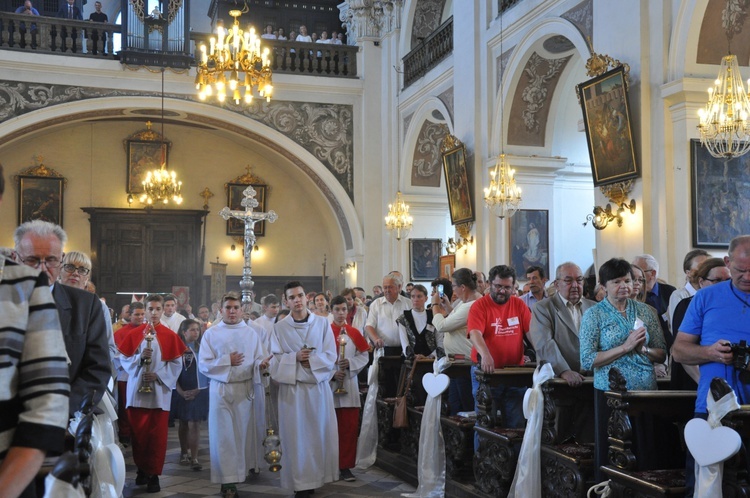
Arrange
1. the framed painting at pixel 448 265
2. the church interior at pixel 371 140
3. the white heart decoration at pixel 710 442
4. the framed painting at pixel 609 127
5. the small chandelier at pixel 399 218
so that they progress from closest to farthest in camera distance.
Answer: the white heart decoration at pixel 710 442, the church interior at pixel 371 140, the framed painting at pixel 609 127, the framed painting at pixel 448 265, the small chandelier at pixel 399 218

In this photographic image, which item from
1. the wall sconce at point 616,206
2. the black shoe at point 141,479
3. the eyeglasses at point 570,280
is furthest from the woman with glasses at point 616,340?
the wall sconce at point 616,206

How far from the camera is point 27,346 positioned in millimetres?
1904

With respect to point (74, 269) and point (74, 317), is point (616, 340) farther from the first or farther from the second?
point (74, 269)

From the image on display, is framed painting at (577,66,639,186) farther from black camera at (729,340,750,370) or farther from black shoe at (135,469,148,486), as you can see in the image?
black shoe at (135,469,148,486)

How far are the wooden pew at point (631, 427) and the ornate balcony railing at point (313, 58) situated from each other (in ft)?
49.4

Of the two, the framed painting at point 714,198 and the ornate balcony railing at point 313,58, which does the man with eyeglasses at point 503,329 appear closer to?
the framed painting at point 714,198

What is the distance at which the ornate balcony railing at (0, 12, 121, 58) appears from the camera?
1673 centimetres

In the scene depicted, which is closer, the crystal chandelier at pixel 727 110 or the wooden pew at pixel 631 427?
the wooden pew at pixel 631 427

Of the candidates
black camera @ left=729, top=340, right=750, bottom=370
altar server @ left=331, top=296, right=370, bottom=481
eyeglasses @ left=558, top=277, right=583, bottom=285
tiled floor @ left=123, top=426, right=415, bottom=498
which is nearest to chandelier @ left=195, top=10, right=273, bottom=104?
altar server @ left=331, top=296, right=370, bottom=481

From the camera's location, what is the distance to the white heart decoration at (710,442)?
3.61 m

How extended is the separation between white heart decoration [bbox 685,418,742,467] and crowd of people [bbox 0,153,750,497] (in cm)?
24

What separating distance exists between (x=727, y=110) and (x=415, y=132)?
9.92 m

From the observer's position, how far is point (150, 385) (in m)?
7.21

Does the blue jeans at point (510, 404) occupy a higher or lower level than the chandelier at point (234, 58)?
lower
